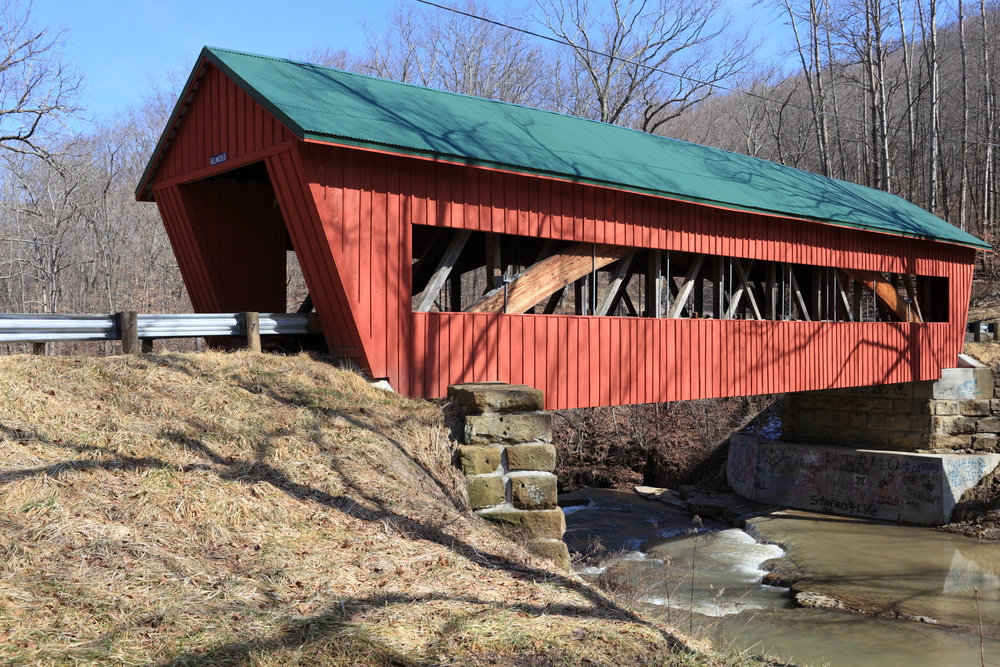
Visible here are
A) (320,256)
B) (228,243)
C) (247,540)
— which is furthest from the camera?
(228,243)

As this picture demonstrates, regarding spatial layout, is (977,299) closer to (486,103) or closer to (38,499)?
(486,103)

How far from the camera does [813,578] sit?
46.1 ft

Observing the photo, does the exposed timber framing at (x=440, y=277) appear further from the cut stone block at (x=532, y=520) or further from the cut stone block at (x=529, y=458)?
the cut stone block at (x=532, y=520)

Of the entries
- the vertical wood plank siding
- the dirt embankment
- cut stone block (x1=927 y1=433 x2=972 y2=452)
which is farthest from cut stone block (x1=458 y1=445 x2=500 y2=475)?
the dirt embankment

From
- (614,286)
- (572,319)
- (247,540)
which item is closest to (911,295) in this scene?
(614,286)

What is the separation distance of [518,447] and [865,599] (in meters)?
8.71

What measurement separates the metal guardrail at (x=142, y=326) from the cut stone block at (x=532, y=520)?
10.8 ft

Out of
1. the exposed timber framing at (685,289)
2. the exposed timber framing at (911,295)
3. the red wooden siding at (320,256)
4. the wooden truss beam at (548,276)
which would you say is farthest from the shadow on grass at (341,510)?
the exposed timber framing at (911,295)

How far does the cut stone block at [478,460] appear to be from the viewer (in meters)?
7.16

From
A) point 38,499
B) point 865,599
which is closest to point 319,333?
point 38,499

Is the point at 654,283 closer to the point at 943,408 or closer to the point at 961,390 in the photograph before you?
the point at 943,408

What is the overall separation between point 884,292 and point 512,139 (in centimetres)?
1016

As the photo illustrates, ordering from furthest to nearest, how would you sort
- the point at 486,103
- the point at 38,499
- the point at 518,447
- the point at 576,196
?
the point at 486,103 → the point at 576,196 → the point at 518,447 → the point at 38,499

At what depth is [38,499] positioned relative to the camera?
4.81m
